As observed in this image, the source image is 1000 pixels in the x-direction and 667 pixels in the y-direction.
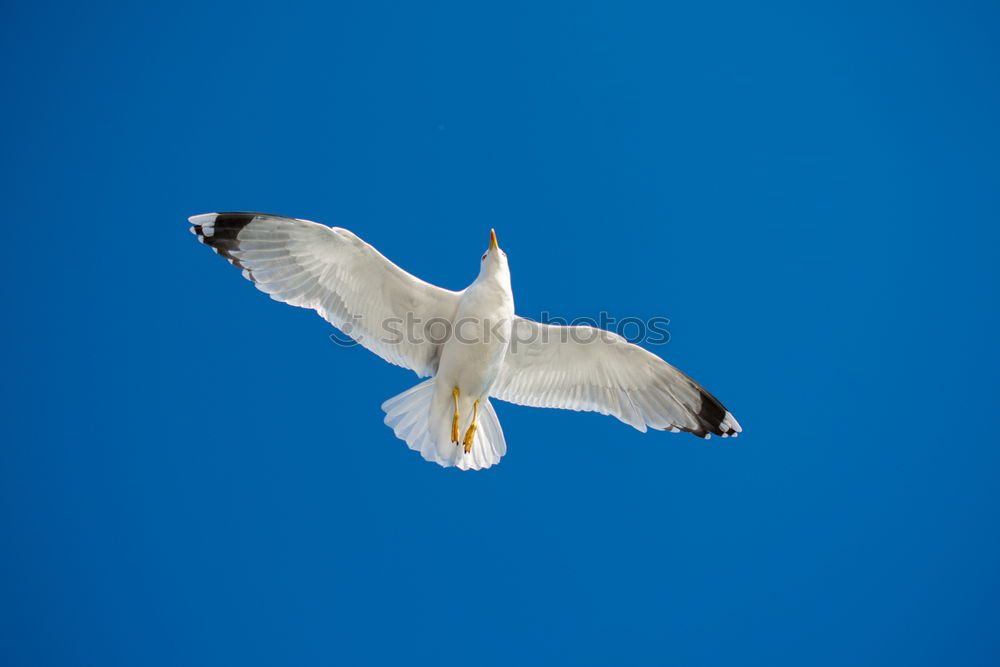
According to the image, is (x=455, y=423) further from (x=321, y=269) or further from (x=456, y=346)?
(x=321, y=269)

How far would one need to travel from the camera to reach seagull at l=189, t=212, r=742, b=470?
535 cm

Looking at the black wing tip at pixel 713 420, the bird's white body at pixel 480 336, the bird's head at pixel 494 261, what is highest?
the bird's head at pixel 494 261

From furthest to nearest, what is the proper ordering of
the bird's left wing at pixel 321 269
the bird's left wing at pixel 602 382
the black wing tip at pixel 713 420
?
the black wing tip at pixel 713 420
the bird's left wing at pixel 602 382
the bird's left wing at pixel 321 269

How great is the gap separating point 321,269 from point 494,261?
1241 millimetres

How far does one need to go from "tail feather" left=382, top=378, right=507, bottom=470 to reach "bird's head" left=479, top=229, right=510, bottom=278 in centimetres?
93

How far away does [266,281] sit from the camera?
5.32 metres

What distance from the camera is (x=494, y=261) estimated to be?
5555 millimetres

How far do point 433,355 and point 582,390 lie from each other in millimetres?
1239

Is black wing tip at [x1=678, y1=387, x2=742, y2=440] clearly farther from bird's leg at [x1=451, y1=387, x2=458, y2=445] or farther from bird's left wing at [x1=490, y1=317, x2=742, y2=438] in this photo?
bird's leg at [x1=451, y1=387, x2=458, y2=445]

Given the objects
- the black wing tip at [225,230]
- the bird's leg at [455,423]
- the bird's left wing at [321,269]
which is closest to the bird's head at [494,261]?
the bird's left wing at [321,269]

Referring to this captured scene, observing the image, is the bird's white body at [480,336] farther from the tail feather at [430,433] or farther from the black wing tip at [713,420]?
the black wing tip at [713,420]

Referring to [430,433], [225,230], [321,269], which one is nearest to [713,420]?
[430,433]

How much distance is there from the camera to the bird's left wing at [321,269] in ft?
17.4

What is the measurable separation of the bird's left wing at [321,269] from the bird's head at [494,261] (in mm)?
304
